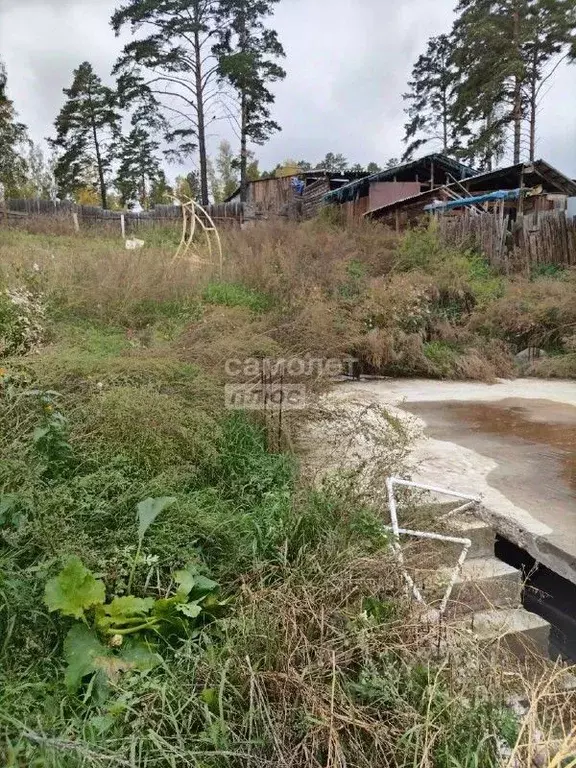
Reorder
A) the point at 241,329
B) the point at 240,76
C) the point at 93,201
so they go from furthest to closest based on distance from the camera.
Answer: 1. the point at 93,201
2. the point at 240,76
3. the point at 241,329

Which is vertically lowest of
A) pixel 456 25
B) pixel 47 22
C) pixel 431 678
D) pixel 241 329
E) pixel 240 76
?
pixel 431 678

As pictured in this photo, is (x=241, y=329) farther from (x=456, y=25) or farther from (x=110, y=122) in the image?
(x=110, y=122)

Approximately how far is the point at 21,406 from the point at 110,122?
1052 inches

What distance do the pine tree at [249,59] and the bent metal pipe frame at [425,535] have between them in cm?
1904

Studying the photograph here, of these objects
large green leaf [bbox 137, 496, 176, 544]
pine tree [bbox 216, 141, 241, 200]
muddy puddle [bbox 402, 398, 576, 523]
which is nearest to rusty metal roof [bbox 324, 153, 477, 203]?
muddy puddle [bbox 402, 398, 576, 523]

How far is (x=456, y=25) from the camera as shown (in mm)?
18172

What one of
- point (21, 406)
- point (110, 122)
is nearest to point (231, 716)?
point (21, 406)

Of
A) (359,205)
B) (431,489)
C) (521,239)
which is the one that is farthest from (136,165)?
(431,489)

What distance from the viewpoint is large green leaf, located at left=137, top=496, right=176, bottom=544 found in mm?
2189

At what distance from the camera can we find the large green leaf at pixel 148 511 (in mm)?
2189

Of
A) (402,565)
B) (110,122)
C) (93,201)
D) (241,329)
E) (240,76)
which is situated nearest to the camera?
(402,565)

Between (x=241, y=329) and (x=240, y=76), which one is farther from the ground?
(x=240, y=76)

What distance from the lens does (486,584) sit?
2.51 metres

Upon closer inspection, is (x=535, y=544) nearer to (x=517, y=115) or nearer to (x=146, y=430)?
(x=146, y=430)
